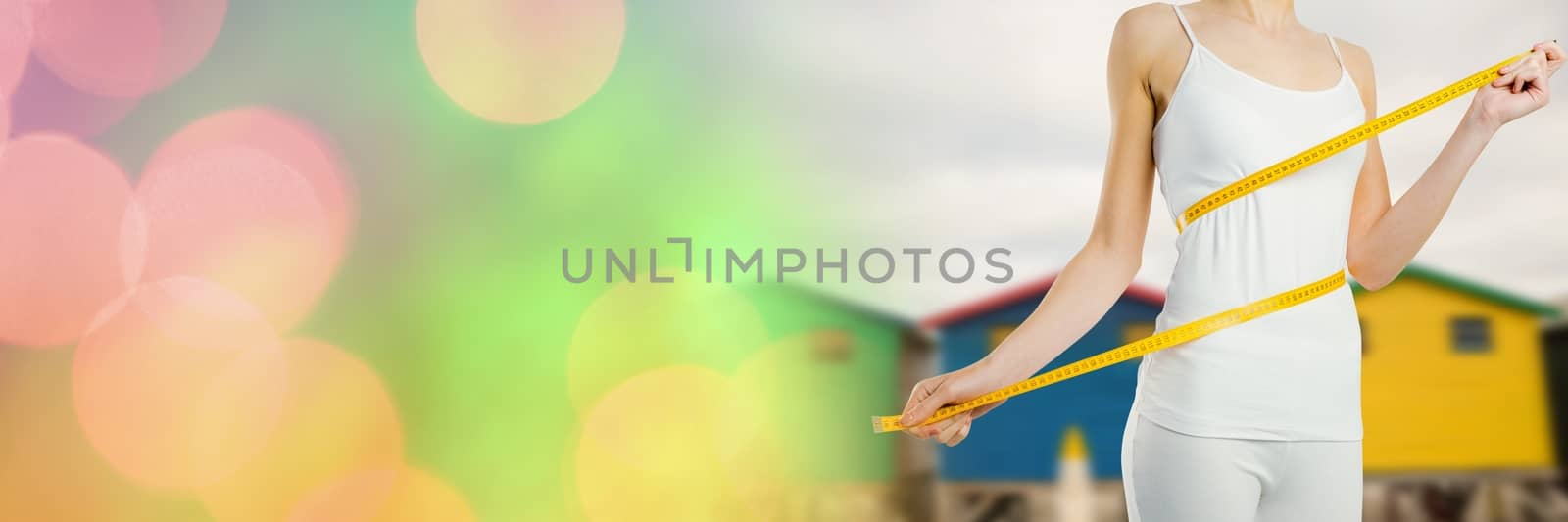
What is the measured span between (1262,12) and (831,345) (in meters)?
2.97

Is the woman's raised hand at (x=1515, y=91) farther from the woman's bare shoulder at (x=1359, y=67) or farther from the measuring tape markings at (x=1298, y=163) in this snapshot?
the woman's bare shoulder at (x=1359, y=67)

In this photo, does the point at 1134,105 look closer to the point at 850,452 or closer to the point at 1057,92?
the point at 1057,92

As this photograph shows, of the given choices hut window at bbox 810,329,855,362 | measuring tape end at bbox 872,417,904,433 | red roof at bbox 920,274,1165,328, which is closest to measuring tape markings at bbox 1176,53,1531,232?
measuring tape end at bbox 872,417,904,433

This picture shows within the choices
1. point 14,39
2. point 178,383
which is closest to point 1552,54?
point 178,383

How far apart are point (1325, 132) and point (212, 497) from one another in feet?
13.3

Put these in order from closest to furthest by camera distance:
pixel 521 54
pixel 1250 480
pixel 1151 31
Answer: pixel 1250 480 → pixel 1151 31 → pixel 521 54

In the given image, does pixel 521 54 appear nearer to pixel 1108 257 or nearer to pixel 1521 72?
pixel 1108 257

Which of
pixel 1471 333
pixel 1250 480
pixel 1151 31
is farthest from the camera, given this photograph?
pixel 1471 333

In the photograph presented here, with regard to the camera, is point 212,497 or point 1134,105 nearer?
point 1134,105

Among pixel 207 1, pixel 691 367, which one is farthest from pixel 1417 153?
pixel 207 1

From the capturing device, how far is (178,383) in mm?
4004

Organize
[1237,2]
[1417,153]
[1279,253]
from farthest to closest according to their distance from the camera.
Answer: [1417,153] < [1237,2] < [1279,253]

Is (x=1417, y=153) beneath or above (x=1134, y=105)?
above

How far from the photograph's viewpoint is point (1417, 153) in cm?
356
